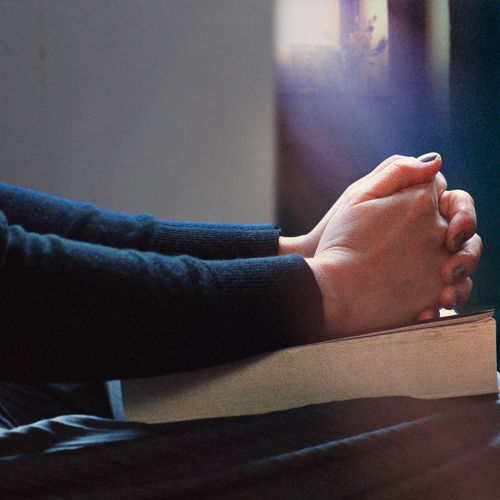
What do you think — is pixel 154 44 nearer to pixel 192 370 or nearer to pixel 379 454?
pixel 192 370

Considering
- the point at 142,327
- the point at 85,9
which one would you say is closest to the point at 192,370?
the point at 142,327

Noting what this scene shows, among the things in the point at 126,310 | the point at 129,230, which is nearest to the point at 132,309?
the point at 126,310

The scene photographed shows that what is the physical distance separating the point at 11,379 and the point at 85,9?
1.03 meters

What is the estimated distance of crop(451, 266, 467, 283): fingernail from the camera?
22.9 inches

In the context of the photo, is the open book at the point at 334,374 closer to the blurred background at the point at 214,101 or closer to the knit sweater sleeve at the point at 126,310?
the knit sweater sleeve at the point at 126,310

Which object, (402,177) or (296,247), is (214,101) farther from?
(402,177)

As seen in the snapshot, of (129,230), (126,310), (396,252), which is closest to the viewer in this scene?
(126,310)

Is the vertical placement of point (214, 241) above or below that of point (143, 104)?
below

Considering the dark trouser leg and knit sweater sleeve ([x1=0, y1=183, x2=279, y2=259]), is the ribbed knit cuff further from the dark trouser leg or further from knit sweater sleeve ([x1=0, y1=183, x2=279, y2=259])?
the dark trouser leg

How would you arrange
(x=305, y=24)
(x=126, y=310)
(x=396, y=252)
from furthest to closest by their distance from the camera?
(x=305, y=24), (x=396, y=252), (x=126, y=310)

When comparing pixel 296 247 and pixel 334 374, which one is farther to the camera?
pixel 296 247

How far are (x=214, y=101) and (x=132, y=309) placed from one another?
100 centimetres

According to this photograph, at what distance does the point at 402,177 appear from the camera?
604mm

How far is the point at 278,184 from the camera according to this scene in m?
1.39
